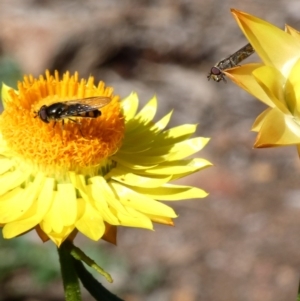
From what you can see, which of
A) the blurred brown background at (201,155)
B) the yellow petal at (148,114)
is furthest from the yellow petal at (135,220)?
the blurred brown background at (201,155)

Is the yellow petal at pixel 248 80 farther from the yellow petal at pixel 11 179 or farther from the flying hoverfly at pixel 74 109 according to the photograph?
the yellow petal at pixel 11 179

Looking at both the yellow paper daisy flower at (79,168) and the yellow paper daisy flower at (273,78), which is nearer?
the yellow paper daisy flower at (273,78)

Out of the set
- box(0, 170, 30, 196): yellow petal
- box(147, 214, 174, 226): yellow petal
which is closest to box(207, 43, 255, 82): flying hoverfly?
box(147, 214, 174, 226): yellow petal

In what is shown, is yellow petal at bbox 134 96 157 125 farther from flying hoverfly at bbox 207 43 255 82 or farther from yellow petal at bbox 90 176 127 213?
flying hoverfly at bbox 207 43 255 82

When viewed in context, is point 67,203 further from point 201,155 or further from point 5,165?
point 201,155

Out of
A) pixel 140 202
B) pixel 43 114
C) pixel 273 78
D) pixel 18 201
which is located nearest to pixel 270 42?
pixel 273 78

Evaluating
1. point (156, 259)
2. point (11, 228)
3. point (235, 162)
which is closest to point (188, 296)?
point (156, 259)

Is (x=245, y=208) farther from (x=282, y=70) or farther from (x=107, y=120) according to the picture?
(x=282, y=70)
